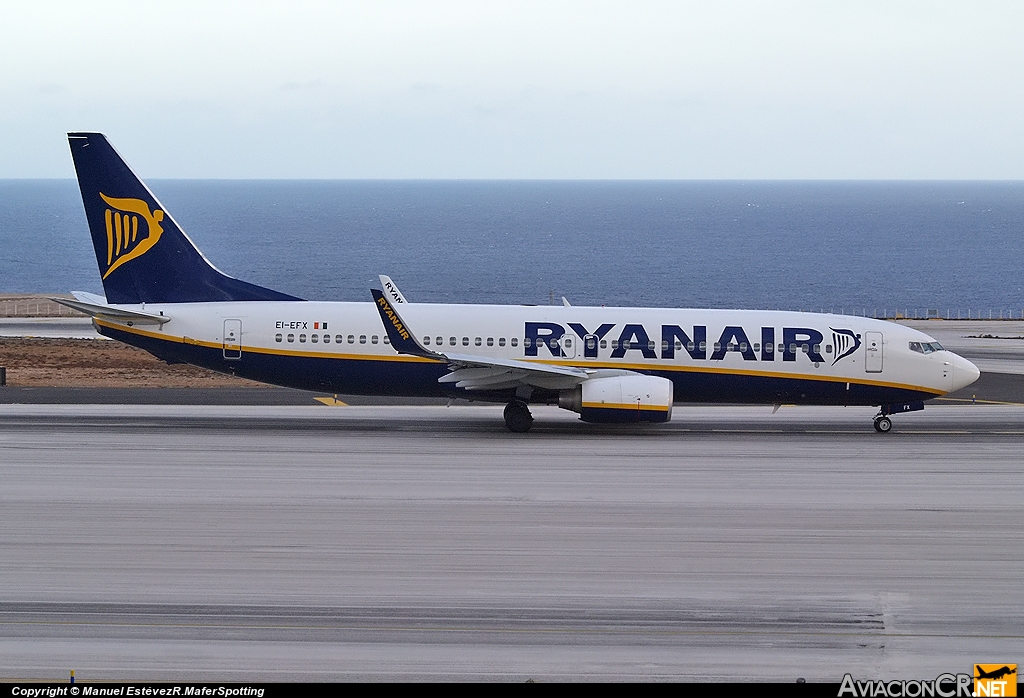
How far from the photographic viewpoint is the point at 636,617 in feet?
54.0

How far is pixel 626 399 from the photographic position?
30.8 meters

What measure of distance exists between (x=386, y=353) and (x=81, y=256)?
144494 mm

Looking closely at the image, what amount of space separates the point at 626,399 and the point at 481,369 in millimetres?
4181

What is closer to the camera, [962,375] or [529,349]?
[529,349]

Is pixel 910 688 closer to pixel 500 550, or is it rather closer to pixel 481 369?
pixel 500 550

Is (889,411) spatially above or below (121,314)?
below

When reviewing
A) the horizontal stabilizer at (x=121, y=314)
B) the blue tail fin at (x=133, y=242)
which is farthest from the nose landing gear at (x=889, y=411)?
the horizontal stabilizer at (x=121, y=314)

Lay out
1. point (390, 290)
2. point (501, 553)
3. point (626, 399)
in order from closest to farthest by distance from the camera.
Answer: point (501, 553), point (626, 399), point (390, 290)

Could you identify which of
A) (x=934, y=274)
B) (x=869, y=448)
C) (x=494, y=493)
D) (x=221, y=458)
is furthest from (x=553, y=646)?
(x=934, y=274)

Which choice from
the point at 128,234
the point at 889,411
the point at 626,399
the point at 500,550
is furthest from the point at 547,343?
the point at 500,550

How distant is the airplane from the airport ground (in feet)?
4.14

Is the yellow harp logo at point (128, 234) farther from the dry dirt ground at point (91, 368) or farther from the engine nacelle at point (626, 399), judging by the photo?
the engine nacelle at point (626, 399)

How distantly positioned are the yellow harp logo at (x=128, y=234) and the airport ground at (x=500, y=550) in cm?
497

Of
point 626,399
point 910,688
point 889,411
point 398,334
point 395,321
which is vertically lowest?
point 910,688
